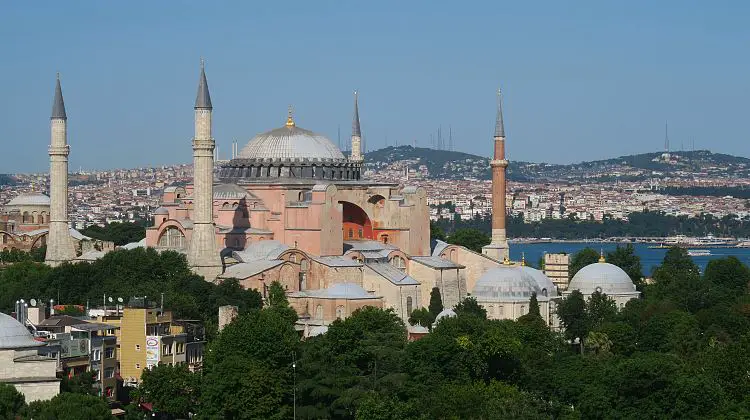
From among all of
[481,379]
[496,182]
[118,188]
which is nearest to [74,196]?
[118,188]

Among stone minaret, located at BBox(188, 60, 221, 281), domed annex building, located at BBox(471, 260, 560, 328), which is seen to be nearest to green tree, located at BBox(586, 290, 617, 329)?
domed annex building, located at BBox(471, 260, 560, 328)

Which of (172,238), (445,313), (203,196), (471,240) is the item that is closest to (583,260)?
(471,240)

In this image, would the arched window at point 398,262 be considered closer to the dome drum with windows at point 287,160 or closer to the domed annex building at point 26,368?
the dome drum with windows at point 287,160

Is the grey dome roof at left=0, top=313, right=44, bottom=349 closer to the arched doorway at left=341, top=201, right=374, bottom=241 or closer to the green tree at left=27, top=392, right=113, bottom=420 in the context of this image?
the green tree at left=27, top=392, right=113, bottom=420

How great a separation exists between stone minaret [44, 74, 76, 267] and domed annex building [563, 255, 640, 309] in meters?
15.2

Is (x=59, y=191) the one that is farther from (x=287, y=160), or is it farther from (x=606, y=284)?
(x=606, y=284)

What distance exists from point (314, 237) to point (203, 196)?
3.50 m

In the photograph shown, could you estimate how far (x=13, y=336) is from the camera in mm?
37438

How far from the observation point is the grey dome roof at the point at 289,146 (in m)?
58.5

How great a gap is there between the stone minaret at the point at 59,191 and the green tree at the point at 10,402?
23.1m

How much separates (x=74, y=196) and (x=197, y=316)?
11633 centimetres

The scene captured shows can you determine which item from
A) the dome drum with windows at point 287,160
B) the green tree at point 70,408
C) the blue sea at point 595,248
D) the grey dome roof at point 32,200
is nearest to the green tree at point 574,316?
the dome drum with windows at point 287,160

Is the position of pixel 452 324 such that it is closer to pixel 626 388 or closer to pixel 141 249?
pixel 626 388

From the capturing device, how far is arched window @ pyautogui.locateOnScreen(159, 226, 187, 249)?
185 ft
